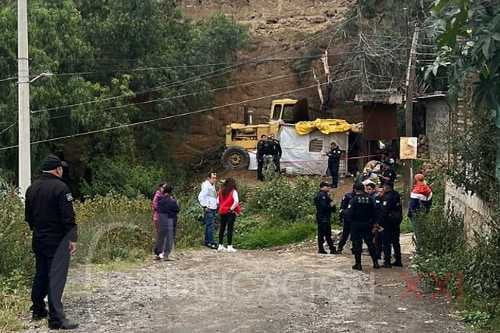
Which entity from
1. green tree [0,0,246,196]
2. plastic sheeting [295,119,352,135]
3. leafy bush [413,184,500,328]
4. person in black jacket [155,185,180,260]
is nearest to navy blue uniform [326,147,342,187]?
plastic sheeting [295,119,352,135]

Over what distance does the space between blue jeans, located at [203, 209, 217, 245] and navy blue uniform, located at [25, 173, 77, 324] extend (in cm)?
734

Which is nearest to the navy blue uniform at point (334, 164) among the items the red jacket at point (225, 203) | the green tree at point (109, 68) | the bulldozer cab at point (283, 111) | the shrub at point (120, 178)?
the bulldozer cab at point (283, 111)

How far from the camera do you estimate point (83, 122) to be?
26.8 m

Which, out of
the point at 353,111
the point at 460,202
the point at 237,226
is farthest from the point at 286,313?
the point at 353,111

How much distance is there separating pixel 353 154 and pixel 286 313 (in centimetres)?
2006

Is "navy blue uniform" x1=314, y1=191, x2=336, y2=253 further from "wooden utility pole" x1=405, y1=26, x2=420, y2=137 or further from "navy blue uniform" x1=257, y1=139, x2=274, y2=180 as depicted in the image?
"navy blue uniform" x1=257, y1=139, x2=274, y2=180

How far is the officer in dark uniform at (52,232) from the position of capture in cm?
761

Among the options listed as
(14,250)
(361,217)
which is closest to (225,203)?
(361,217)

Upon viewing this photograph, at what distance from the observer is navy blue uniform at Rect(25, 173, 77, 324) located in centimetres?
761

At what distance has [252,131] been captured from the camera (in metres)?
29.0

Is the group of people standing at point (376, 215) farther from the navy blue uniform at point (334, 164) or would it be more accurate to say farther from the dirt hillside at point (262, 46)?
the dirt hillside at point (262, 46)

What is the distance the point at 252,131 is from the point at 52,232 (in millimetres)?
21551

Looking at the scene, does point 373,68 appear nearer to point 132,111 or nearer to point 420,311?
point 132,111

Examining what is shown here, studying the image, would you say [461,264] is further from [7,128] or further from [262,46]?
[262,46]
